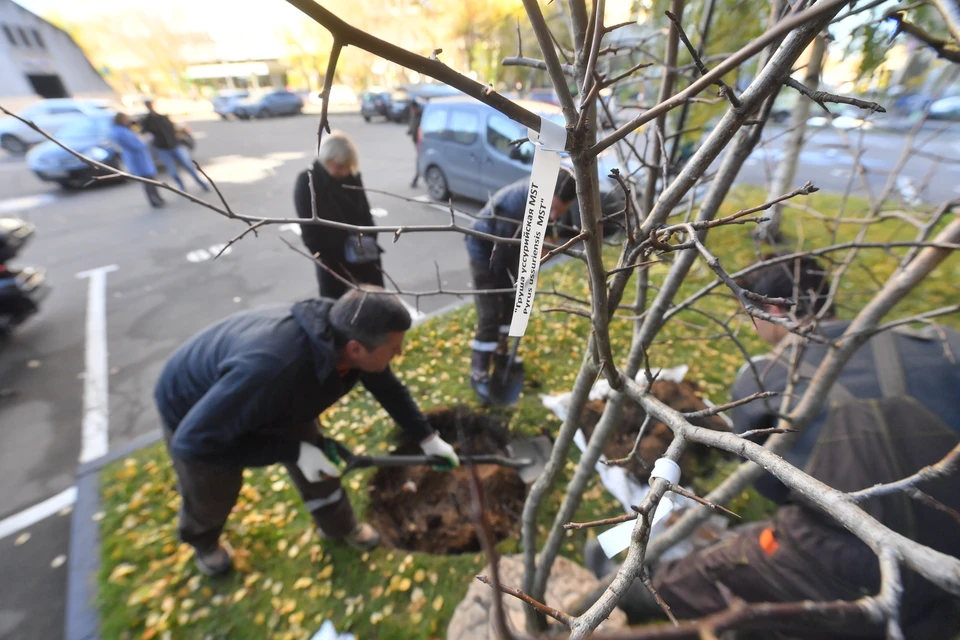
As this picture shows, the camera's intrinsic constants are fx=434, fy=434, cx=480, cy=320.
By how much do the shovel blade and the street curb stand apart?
257 cm

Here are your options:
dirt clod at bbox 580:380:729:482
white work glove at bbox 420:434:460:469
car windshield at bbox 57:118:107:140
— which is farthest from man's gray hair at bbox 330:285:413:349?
car windshield at bbox 57:118:107:140

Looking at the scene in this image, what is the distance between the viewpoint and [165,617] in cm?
237

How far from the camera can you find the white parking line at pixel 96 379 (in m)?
3.59

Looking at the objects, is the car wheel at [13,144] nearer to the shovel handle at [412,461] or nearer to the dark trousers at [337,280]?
the dark trousers at [337,280]

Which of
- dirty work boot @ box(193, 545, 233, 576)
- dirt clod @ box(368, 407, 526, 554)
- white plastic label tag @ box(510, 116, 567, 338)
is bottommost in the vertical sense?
dirt clod @ box(368, 407, 526, 554)

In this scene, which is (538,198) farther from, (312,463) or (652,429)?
(652,429)

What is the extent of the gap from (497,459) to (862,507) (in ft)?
6.14

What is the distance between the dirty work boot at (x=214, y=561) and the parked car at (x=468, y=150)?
19.6ft

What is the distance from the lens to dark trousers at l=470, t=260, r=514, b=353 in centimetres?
360

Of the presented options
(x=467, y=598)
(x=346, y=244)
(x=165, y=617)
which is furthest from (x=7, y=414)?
(x=467, y=598)

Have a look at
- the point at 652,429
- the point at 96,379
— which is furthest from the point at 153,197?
the point at 652,429

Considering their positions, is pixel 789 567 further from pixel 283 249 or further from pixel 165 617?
pixel 283 249

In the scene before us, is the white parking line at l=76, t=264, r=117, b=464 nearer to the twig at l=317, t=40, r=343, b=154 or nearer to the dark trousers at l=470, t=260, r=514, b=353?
the dark trousers at l=470, t=260, r=514, b=353

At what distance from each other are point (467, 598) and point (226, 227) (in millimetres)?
8310
